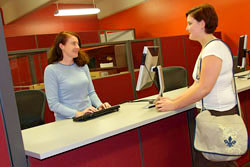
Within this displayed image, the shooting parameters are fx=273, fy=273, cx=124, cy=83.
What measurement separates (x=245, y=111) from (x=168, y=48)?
2282 millimetres

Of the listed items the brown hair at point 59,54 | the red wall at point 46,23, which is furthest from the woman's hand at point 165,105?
the red wall at point 46,23

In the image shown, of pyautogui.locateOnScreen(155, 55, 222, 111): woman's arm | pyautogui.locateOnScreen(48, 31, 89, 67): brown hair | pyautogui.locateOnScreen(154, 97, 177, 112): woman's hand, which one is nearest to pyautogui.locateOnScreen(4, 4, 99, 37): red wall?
pyautogui.locateOnScreen(48, 31, 89, 67): brown hair

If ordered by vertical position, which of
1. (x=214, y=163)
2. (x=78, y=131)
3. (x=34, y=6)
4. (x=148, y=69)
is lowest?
(x=214, y=163)

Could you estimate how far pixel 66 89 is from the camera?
1991 millimetres

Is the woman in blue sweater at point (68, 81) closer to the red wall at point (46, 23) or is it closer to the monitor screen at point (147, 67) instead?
the monitor screen at point (147, 67)

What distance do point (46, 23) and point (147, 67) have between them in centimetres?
681

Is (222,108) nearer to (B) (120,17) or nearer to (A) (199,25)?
(A) (199,25)

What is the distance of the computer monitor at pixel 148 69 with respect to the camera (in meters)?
1.84

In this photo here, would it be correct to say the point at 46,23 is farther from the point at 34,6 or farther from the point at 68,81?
the point at 68,81

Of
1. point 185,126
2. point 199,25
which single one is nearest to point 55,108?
point 185,126

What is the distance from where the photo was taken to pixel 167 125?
1.87 m

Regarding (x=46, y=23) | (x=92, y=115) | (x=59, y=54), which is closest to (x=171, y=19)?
(x=46, y=23)

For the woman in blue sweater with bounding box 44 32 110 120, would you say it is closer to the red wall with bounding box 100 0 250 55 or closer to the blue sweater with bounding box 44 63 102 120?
the blue sweater with bounding box 44 63 102 120

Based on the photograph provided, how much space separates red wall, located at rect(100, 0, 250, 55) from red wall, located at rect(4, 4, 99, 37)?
648 mm
